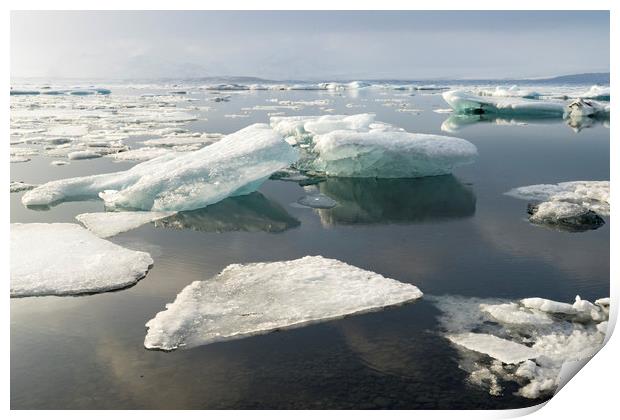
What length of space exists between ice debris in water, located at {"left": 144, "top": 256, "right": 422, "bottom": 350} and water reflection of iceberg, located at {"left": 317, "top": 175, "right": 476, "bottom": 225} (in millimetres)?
2094

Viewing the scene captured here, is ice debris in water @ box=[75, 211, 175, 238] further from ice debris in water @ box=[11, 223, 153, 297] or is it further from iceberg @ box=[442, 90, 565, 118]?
iceberg @ box=[442, 90, 565, 118]

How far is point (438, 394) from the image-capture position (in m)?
3.30

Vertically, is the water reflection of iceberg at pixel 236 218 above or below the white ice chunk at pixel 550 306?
below

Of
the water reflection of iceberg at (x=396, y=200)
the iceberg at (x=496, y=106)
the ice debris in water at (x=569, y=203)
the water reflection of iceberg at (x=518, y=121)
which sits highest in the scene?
the iceberg at (x=496, y=106)

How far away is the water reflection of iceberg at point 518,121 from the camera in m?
19.2

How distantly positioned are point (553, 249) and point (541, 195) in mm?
2711

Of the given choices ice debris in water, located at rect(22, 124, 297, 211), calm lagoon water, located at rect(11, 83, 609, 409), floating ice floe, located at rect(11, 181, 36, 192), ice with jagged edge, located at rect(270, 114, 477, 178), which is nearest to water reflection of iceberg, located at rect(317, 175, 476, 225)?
calm lagoon water, located at rect(11, 83, 609, 409)

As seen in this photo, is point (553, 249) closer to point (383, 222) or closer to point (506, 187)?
point (383, 222)

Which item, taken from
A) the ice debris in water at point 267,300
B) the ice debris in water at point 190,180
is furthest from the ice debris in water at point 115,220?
the ice debris in water at point 267,300

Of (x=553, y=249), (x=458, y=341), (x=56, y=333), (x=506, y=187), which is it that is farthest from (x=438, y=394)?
(x=506, y=187)

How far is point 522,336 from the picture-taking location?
4.02 metres

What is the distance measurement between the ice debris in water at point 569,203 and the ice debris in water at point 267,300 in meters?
3.24

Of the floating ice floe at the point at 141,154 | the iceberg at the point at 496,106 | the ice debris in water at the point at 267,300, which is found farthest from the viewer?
the iceberg at the point at 496,106

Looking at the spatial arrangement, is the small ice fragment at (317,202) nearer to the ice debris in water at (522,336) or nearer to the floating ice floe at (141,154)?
the ice debris in water at (522,336)
